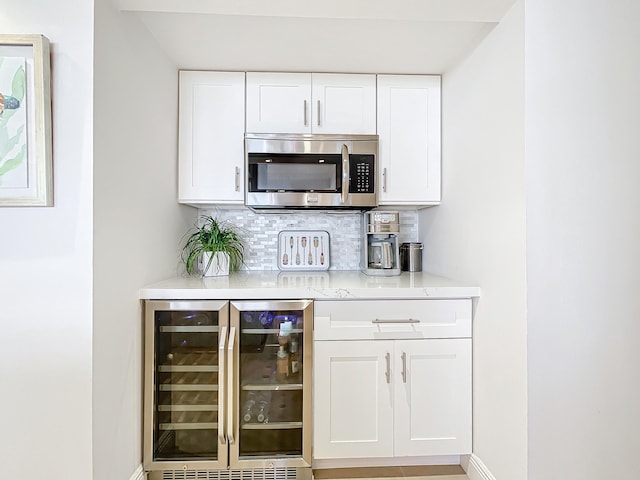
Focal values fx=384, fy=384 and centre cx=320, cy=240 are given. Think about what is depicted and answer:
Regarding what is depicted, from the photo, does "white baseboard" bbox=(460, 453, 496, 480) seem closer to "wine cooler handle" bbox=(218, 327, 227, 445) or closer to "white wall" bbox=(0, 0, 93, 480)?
"wine cooler handle" bbox=(218, 327, 227, 445)

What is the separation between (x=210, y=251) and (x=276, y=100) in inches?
38.0

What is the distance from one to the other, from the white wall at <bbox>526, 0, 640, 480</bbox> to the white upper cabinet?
1357 mm

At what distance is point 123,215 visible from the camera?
1580 mm

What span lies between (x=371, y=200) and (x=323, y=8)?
1053 mm

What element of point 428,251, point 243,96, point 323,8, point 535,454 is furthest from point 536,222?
point 243,96

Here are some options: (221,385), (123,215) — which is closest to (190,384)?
(221,385)

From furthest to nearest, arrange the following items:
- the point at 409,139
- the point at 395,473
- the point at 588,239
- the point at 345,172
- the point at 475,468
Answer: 1. the point at 409,139
2. the point at 345,172
3. the point at 395,473
4. the point at 475,468
5. the point at 588,239

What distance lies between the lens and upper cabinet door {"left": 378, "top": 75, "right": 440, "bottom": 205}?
2287mm

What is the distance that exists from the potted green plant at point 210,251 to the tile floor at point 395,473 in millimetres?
1231

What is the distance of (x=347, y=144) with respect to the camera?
2236 millimetres

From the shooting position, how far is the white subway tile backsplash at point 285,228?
8.52ft

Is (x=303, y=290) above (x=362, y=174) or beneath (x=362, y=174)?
beneath

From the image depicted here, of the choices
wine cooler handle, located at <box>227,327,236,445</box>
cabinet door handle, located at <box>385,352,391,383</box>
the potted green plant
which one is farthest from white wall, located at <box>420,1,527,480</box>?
the potted green plant

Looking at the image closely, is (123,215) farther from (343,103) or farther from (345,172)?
(343,103)
